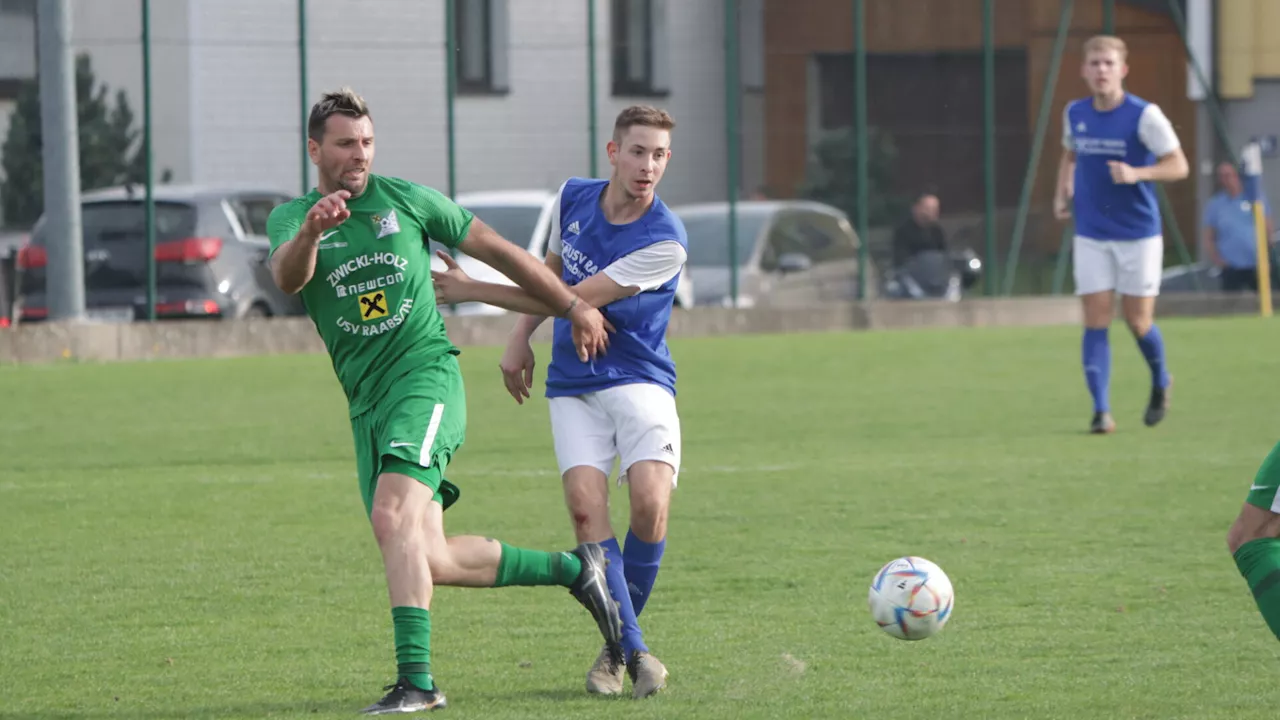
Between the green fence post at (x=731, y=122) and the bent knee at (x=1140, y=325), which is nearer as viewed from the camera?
the bent knee at (x=1140, y=325)

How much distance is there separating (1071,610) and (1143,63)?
56.6ft

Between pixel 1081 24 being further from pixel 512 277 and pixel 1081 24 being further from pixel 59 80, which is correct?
pixel 512 277

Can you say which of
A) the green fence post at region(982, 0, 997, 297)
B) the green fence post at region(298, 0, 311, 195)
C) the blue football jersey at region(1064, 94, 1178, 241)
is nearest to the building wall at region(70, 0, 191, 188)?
the green fence post at region(298, 0, 311, 195)

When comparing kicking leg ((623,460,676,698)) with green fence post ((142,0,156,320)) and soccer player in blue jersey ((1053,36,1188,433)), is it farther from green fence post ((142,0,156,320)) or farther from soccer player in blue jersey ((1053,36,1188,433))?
green fence post ((142,0,156,320))

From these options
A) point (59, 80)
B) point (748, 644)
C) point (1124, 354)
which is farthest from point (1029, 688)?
point (59, 80)

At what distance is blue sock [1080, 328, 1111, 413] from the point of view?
37.9ft

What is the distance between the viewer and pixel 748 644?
618 cm

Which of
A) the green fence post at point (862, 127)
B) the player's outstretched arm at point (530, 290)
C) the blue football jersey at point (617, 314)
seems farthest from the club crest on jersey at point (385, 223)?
the green fence post at point (862, 127)

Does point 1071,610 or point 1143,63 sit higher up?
point 1143,63

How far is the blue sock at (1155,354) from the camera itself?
1157 cm

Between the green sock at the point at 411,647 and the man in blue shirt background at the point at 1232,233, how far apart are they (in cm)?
1788

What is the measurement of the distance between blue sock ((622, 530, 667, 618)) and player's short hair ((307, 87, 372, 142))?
1.49 metres

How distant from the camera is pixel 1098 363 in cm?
1154

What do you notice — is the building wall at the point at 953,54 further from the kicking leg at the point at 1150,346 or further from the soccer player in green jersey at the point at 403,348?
the soccer player in green jersey at the point at 403,348
